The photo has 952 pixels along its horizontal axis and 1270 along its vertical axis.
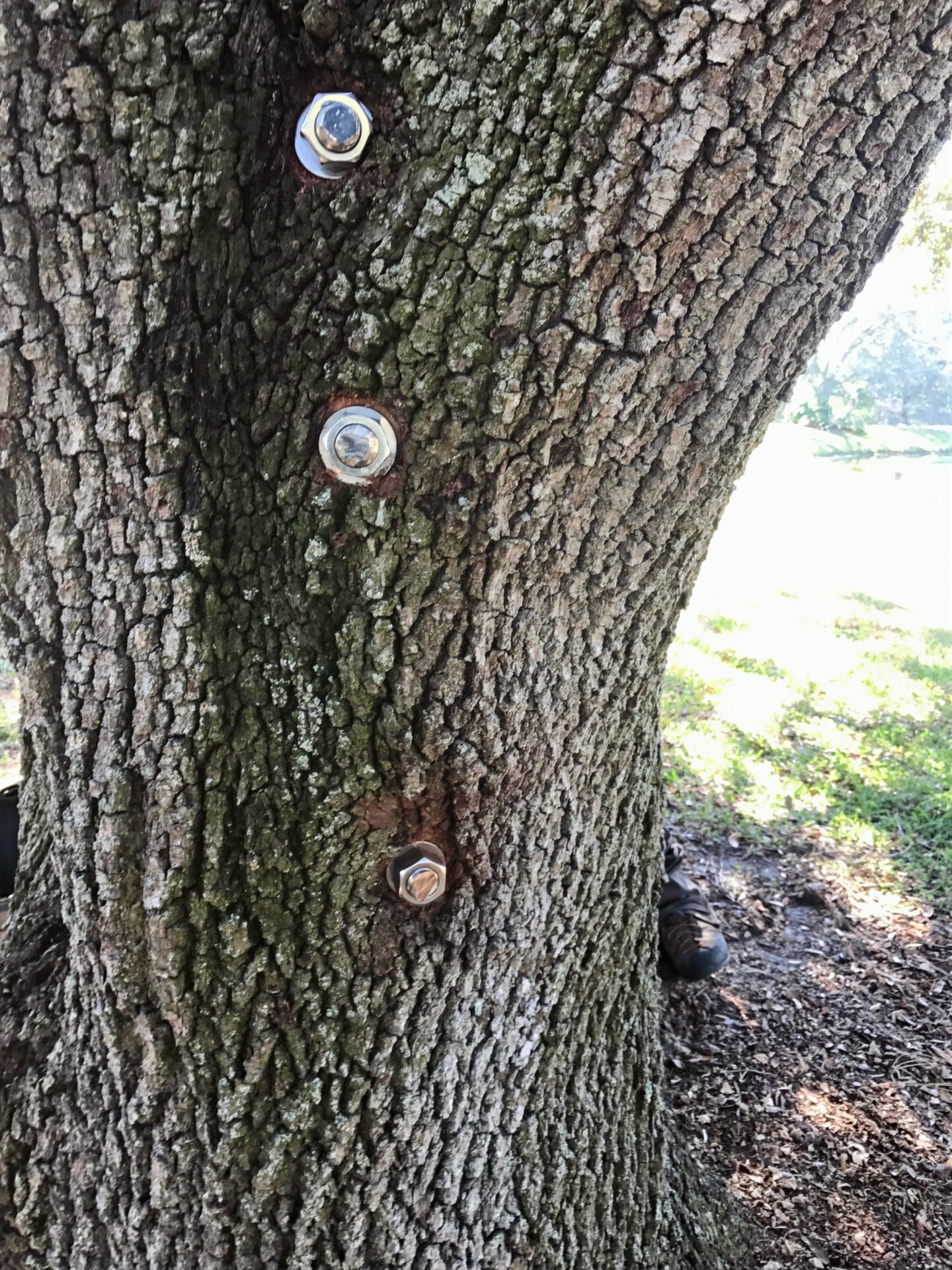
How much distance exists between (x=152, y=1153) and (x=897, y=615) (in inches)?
325

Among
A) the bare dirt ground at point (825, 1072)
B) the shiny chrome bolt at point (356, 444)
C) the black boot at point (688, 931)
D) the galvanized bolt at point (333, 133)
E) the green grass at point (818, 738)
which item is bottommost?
the bare dirt ground at point (825, 1072)

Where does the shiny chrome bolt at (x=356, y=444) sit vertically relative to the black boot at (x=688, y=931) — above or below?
above

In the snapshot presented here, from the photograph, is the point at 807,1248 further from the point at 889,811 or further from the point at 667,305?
the point at 889,811

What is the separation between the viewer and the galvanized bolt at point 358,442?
119cm

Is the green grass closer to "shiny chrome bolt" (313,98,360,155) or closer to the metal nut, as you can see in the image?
the metal nut

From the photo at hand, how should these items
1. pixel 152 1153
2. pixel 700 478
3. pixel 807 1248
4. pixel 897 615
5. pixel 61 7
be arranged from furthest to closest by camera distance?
pixel 897 615 < pixel 807 1248 < pixel 152 1153 < pixel 700 478 < pixel 61 7

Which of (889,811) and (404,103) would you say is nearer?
(404,103)

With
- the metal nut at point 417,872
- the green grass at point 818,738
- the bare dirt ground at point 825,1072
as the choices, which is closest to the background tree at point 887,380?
the green grass at point 818,738

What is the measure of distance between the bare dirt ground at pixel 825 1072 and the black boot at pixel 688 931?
15 centimetres

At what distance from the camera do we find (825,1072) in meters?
2.78

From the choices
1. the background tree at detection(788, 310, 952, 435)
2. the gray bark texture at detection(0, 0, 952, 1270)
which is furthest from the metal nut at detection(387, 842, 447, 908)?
the background tree at detection(788, 310, 952, 435)

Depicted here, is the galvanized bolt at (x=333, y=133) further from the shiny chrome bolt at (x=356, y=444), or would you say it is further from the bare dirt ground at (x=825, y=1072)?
the bare dirt ground at (x=825, y=1072)

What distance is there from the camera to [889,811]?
445cm

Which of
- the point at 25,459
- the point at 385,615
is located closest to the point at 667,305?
the point at 385,615
